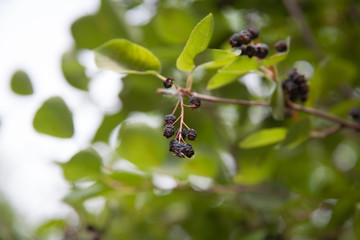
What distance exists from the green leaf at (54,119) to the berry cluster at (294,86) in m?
0.59

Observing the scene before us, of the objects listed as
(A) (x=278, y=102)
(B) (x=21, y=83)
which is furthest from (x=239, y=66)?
(B) (x=21, y=83)

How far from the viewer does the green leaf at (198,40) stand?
26.6 inches

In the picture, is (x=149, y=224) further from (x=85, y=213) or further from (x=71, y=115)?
(x=71, y=115)

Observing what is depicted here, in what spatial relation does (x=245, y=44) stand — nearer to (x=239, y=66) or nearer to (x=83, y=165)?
(x=239, y=66)

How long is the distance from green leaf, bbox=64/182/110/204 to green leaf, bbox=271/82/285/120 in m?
0.57

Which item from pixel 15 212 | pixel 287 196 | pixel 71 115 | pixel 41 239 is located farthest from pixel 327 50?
pixel 15 212

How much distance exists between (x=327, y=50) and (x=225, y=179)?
79 cm

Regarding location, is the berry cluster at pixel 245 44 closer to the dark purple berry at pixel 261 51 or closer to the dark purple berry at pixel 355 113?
the dark purple berry at pixel 261 51

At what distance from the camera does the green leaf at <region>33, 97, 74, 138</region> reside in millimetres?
951

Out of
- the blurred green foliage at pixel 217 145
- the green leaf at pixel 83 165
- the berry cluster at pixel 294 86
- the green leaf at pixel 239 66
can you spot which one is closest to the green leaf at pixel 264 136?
the blurred green foliage at pixel 217 145

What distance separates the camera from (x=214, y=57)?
75 centimetres

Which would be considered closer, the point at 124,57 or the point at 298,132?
the point at 124,57

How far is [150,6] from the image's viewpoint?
5.52 feet

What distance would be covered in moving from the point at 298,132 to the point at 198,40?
0.39 meters
